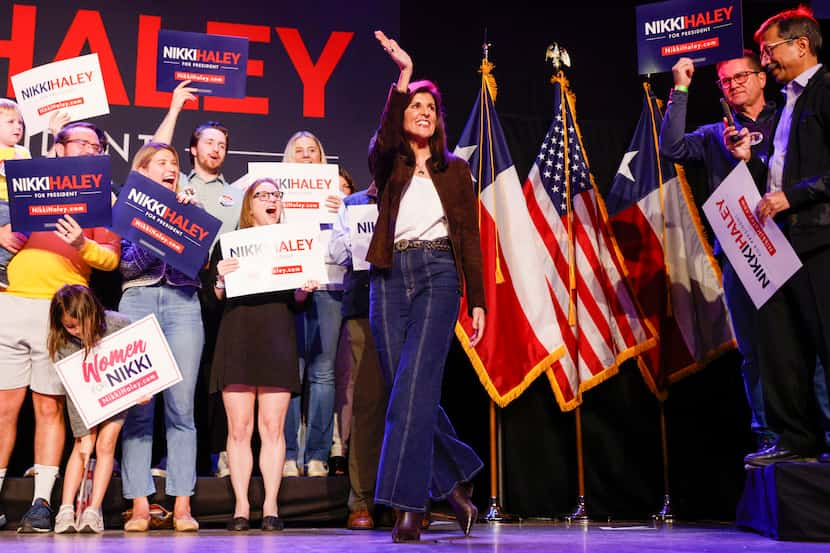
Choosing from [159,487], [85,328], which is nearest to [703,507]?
[159,487]

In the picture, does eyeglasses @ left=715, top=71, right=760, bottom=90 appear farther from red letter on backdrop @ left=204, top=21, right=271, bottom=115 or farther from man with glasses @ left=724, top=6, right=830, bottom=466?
red letter on backdrop @ left=204, top=21, right=271, bottom=115

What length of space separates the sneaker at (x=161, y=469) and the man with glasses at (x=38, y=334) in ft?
1.61

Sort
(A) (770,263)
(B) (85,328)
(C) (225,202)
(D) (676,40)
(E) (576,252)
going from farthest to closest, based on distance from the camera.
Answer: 1. (E) (576,252)
2. (C) (225,202)
3. (D) (676,40)
4. (B) (85,328)
5. (A) (770,263)

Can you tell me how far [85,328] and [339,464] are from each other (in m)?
1.56

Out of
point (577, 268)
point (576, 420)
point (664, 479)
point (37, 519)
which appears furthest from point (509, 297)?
point (37, 519)

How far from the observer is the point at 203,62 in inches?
197

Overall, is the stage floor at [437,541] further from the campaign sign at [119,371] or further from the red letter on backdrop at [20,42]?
the red letter on backdrop at [20,42]

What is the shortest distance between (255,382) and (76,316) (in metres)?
0.89

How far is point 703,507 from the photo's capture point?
18.1ft

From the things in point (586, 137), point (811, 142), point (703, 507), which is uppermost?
point (586, 137)

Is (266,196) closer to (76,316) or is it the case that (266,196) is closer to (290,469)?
(76,316)

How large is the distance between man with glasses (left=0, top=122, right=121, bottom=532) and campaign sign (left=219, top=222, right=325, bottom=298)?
2.04 ft

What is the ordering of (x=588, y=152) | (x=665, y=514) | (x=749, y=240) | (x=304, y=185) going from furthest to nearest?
(x=588, y=152) → (x=665, y=514) → (x=304, y=185) → (x=749, y=240)

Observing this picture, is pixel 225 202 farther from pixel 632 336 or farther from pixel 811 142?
pixel 811 142
